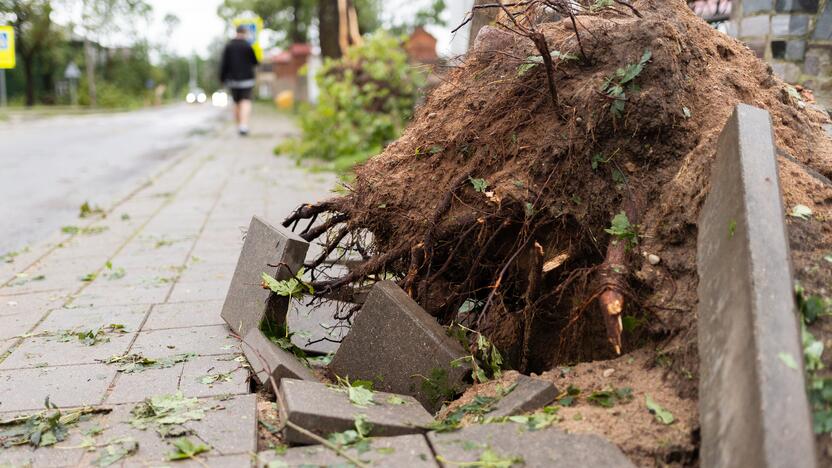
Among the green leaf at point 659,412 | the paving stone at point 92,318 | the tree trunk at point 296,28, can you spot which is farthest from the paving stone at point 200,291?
the tree trunk at point 296,28

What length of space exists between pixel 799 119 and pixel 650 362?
5.26 feet

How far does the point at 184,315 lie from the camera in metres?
4.33

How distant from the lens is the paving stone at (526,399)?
8.91 ft

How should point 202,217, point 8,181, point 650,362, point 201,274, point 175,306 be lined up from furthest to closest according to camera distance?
point 8,181, point 202,217, point 201,274, point 175,306, point 650,362

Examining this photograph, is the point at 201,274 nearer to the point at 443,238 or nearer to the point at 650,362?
the point at 443,238

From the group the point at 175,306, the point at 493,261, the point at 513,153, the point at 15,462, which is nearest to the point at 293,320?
the point at 175,306

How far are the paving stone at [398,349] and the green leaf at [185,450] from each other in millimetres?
889

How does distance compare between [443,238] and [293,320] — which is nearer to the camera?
[443,238]

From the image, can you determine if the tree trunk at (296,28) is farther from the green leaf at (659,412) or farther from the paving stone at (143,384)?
the green leaf at (659,412)

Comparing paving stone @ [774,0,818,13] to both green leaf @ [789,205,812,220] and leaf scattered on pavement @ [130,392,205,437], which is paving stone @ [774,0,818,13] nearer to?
green leaf @ [789,205,812,220]

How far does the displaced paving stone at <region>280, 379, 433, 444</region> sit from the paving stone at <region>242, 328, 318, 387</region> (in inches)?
7.2

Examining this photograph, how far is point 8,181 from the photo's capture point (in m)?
10.9

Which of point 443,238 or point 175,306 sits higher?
point 443,238

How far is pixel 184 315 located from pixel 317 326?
75 cm
